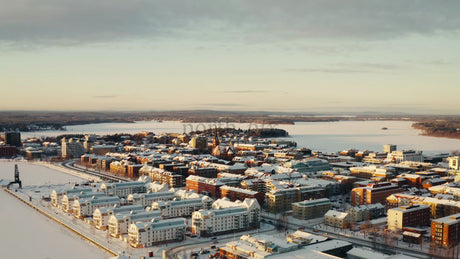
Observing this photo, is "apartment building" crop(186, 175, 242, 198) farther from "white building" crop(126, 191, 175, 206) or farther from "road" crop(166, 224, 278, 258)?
"road" crop(166, 224, 278, 258)

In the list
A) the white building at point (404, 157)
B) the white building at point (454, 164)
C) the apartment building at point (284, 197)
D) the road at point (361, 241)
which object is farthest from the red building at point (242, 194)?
the white building at point (404, 157)

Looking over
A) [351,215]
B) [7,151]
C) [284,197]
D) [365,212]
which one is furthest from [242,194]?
[7,151]

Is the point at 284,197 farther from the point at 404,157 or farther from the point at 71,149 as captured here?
the point at 71,149

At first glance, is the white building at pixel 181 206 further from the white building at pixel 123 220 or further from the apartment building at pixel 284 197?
the apartment building at pixel 284 197

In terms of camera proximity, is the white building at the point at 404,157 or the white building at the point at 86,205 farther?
the white building at the point at 404,157

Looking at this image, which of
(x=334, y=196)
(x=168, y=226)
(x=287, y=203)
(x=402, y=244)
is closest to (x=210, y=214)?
(x=168, y=226)
